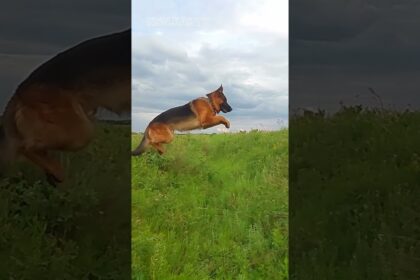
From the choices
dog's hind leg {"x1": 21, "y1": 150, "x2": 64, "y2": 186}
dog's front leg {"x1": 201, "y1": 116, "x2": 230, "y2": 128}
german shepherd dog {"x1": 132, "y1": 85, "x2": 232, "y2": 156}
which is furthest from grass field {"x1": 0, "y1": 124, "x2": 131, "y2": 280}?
dog's front leg {"x1": 201, "y1": 116, "x2": 230, "y2": 128}

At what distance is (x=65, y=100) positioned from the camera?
5.18 m

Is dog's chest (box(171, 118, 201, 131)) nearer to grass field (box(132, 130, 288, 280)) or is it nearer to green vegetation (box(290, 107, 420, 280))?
grass field (box(132, 130, 288, 280))

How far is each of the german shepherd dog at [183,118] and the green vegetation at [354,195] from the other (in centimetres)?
58

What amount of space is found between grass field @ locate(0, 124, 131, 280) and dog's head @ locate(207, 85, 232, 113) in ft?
2.24

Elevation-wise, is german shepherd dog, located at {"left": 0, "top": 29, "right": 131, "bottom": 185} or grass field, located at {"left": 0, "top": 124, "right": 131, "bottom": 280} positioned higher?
german shepherd dog, located at {"left": 0, "top": 29, "right": 131, "bottom": 185}

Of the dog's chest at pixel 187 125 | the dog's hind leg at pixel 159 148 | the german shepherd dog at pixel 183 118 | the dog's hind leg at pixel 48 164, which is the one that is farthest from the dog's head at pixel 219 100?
the dog's hind leg at pixel 48 164

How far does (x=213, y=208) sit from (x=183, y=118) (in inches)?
29.2

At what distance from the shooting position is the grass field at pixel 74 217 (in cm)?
499

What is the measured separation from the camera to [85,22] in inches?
202

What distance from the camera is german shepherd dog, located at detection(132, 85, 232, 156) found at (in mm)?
5301

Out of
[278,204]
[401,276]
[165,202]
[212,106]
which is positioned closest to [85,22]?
[212,106]

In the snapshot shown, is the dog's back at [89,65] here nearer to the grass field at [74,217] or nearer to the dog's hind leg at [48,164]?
the grass field at [74,217]

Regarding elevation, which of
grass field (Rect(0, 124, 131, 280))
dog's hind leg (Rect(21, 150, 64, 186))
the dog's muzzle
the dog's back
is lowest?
grass field (Rect(0, 124, 131, 280))

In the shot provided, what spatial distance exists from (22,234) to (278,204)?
76.0 inches
